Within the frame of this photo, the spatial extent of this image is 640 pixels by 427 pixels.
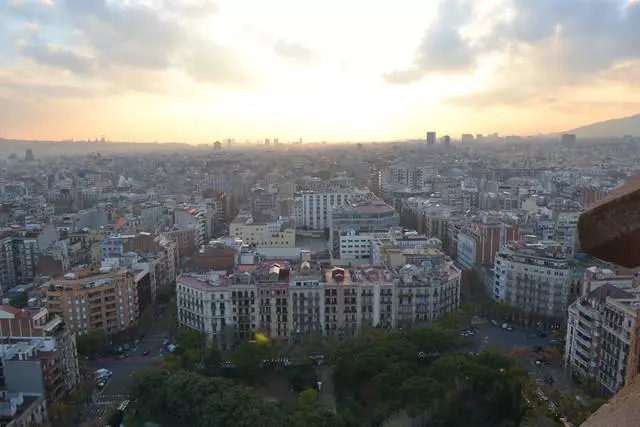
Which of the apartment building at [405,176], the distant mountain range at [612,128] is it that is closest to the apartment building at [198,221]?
the apartment building at [405,176]

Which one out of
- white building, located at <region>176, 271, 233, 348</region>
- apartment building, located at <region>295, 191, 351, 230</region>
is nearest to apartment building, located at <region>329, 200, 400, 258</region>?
apartment building, located at <region>295, 191, 351, 230</region>

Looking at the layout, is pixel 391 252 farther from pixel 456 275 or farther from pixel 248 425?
pixel 248 425

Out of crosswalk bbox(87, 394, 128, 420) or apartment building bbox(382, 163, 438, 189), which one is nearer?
crosswalk bbox(87, 394, 128, 420)

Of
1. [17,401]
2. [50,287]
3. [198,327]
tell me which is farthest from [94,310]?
[17,401]

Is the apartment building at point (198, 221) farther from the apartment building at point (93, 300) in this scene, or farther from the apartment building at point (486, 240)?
the apartment building at point (486, 240)

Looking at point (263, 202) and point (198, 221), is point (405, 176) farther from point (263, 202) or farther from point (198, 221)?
point (198, 221)

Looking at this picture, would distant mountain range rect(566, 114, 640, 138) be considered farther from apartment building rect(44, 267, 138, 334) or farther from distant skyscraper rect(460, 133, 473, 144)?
apartment building rect(44, 267, 138, 334)
